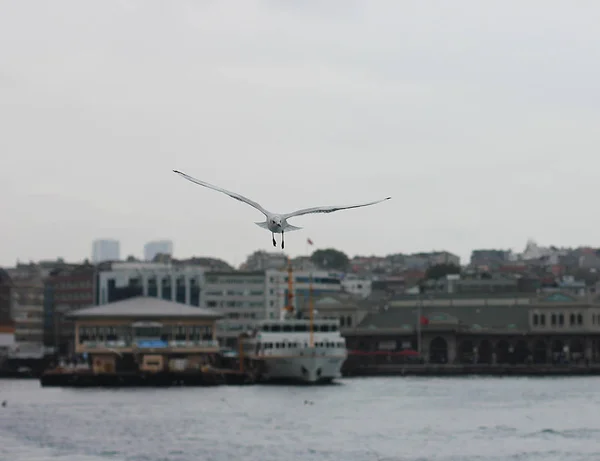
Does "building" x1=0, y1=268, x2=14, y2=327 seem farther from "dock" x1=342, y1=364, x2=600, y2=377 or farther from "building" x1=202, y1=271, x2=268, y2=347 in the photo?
"dock" x1=342, y1=364, x2=600, y2=377

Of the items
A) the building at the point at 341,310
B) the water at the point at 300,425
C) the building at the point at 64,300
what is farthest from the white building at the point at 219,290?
the water at the point at 300,425

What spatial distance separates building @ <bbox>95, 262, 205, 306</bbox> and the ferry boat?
5429cm

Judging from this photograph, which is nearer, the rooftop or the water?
the water

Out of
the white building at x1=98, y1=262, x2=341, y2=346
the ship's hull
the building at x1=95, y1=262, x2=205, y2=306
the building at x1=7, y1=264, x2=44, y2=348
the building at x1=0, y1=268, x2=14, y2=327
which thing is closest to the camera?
the ship's hull

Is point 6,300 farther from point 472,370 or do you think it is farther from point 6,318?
point 472,370

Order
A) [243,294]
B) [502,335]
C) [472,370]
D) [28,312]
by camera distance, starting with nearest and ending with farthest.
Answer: [472,370]
[502,335]
[243,294]
[28,312]

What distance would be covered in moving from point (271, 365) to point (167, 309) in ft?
42.9

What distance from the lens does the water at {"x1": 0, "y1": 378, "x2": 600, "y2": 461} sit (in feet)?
185

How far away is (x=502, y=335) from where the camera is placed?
532 feet

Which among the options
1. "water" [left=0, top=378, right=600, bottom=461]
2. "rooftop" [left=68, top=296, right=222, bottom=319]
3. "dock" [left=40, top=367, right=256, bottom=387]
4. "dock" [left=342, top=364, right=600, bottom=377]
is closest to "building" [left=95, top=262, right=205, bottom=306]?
"dock" [left=342, top=364, right=600, bottom=377]

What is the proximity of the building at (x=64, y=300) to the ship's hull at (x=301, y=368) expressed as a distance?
64034 millimetres

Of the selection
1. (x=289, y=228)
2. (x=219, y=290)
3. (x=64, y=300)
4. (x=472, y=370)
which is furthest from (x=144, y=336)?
(x=289, y=228)

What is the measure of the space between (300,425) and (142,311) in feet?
185

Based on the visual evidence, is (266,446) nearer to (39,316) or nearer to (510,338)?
(510,338)
